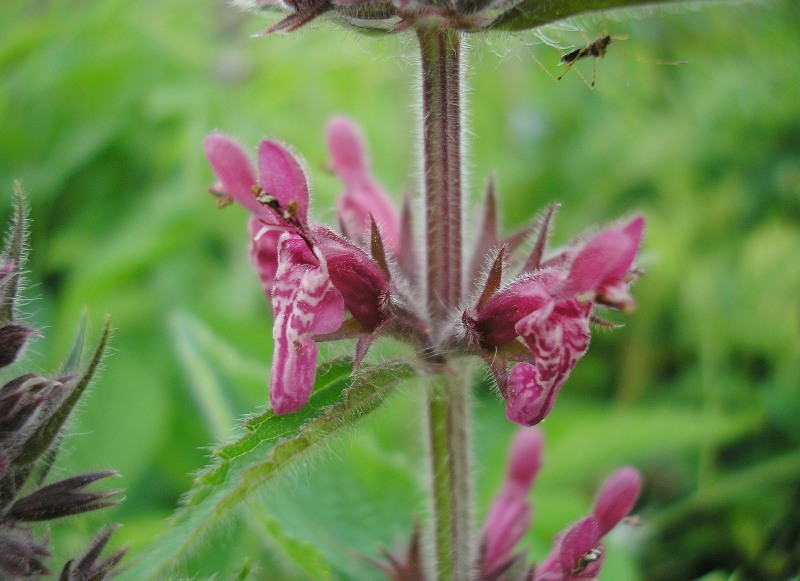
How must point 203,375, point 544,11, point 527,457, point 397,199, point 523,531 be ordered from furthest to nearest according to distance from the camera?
1. point 397,199
2. point 203,375
3. point 527,457
4. point 523,531
5. point 544,11

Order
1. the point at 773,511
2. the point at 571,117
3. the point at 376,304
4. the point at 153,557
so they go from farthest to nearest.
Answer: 1. the point at 571,117
2. the point at 773,511
3. the point at 376,304
4. the point at 153,557

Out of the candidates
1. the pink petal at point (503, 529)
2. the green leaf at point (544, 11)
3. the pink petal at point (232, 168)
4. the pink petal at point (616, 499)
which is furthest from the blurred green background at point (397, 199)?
the green leaf at point (544, 11)

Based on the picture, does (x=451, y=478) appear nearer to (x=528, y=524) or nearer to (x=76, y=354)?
(x=528, y=524)

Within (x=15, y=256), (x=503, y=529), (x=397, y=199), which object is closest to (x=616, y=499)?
(x=503, y=529)

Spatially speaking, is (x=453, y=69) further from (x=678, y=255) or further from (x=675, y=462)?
(x=675, y=462)

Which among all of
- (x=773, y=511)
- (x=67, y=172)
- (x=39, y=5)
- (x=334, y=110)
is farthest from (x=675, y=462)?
(x=39, y=5)

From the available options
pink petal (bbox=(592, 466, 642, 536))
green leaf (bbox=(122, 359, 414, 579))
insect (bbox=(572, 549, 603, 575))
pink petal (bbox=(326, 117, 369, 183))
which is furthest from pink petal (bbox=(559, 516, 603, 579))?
pink petal (bbox=(326, 117, 369, 183))

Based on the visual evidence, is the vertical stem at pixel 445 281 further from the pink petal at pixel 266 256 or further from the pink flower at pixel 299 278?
the pink petal at pixel 266 256
